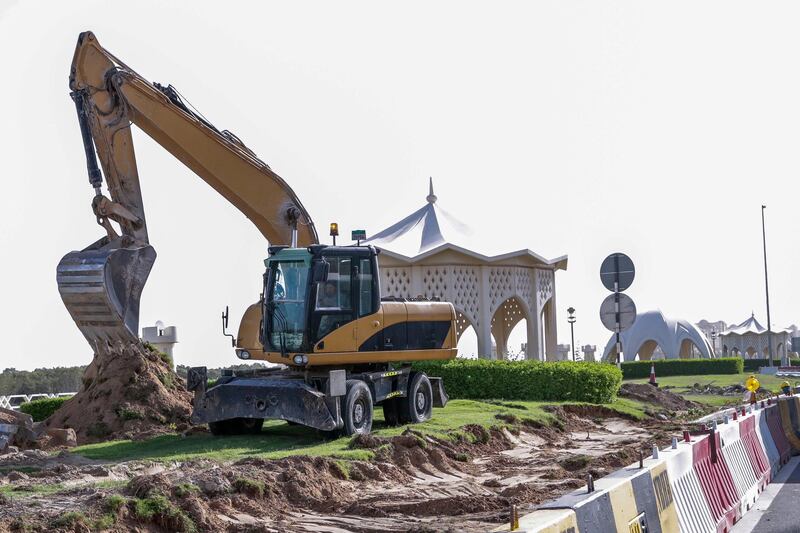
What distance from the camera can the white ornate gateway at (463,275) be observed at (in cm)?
3778

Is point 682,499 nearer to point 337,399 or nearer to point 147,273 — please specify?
point 337,399

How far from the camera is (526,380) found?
2822cm

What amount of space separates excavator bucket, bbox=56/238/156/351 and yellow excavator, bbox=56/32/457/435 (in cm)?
2

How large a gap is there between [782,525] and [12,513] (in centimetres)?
811

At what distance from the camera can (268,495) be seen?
12.8 meters

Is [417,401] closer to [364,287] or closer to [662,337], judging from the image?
[364,287]

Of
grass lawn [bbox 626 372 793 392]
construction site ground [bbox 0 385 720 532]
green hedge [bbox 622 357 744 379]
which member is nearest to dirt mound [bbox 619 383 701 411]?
construction site ground [bbox 0 385 720 532]

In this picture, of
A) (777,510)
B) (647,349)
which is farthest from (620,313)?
(647,349)

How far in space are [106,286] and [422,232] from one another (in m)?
20.8

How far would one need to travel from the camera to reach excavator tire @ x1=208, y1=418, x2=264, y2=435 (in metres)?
18.8

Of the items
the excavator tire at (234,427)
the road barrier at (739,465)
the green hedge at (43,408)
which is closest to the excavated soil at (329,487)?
the road barrier at (739,465)

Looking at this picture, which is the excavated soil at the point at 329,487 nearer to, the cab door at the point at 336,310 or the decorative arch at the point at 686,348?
the cab door at the point at 336,310

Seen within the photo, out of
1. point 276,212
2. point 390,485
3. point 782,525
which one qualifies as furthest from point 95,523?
point 276,212

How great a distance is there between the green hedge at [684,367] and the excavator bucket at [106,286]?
40454 mm
